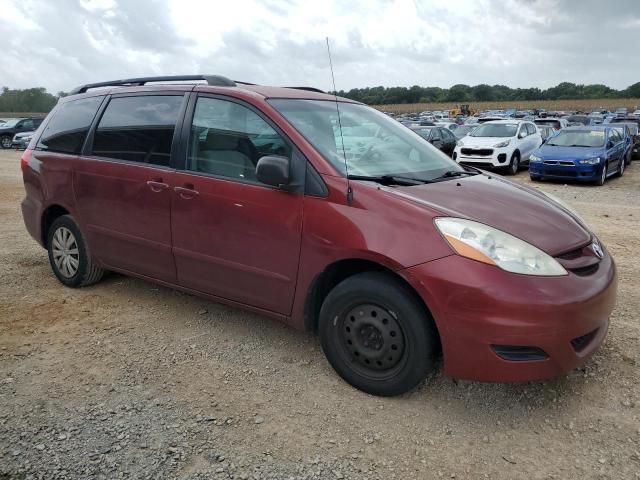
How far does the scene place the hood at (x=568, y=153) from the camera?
13.2 meters

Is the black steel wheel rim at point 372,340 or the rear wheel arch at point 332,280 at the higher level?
the rear wheel arch at point 332,280

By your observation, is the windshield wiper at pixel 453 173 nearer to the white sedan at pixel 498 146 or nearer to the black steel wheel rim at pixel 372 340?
the black steel wheel rim at pixel 372 340

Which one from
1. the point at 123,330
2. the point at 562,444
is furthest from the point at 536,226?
the point at 123,330

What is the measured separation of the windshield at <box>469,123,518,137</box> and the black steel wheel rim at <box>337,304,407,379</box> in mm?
14686

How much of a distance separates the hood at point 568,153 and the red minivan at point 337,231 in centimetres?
1045

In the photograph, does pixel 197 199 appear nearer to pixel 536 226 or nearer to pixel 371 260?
pixel 371 260

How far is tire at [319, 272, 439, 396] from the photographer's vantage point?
2861mm

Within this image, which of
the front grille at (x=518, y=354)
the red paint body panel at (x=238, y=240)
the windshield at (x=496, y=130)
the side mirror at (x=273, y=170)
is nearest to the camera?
the front grille at (x=518, y=354)

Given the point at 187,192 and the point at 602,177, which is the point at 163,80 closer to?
the point at 187,192

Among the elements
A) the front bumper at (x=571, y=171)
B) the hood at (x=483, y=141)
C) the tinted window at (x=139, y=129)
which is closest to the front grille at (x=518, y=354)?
the tinted window at (x=139, y=129)

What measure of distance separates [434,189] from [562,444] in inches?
60.1

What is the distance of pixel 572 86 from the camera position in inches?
4321

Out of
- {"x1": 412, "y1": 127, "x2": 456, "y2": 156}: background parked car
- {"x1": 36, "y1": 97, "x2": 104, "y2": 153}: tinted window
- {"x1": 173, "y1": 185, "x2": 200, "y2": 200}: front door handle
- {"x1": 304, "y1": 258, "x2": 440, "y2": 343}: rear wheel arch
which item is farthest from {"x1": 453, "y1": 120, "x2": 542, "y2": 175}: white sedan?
{"x1": 304, "y1": 258, "x2": 440, "y2": 343}: rear wheel arch

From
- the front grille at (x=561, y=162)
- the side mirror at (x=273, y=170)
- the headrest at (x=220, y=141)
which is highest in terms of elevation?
the headrest at (x=220, y=141)
